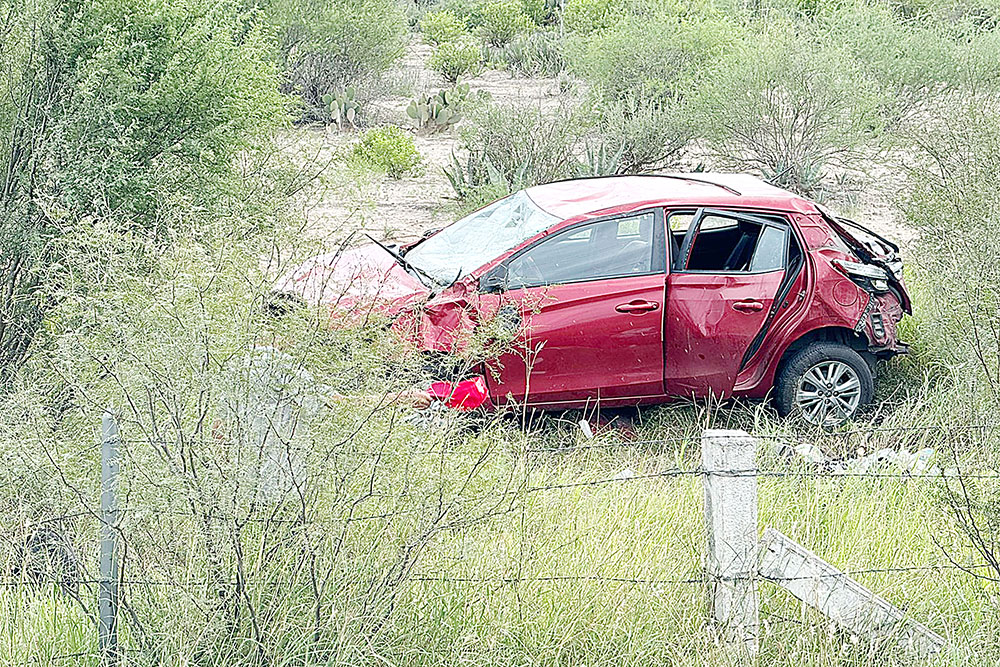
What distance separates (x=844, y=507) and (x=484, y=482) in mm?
1812

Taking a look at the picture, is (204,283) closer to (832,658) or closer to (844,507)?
(832,658)

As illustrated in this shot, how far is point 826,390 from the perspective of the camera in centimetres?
729

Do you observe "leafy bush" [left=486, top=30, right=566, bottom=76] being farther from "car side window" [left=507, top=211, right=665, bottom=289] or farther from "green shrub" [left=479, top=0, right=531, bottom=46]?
"car side window" [left=507, top=211, right=665, bottom=289]

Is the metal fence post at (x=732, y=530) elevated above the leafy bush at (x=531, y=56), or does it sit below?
above

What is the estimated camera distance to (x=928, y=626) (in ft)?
13.0

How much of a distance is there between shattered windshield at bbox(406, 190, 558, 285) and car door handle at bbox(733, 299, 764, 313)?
1205 mm

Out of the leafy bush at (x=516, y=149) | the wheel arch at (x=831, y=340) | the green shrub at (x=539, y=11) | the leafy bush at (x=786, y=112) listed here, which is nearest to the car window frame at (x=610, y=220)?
the wheel arch at (x=831, y=340)

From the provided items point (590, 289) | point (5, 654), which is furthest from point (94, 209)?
point (5, 654)

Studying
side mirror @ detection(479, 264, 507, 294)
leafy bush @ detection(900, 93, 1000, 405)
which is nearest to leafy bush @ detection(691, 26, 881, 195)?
leafy bush @ detection(900, 93, 1000, 405)

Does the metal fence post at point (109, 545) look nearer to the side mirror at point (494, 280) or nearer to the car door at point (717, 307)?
the side mirror at point (494, 280)

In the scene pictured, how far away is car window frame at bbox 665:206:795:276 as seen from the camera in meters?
6.93

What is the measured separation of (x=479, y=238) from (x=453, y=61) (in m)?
19.7

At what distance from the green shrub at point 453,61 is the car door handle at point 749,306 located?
20.0 m

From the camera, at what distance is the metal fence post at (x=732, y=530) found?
358cm
